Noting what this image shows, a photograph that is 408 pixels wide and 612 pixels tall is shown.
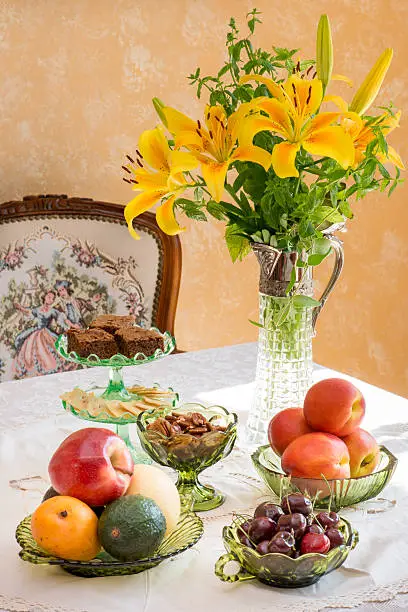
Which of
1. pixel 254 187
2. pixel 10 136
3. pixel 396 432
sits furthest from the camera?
pixel 10 136

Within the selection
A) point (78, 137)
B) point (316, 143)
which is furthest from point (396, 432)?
point (78, 137)

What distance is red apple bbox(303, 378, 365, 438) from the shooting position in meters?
1.26

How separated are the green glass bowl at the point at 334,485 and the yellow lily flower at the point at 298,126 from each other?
16.2 inches

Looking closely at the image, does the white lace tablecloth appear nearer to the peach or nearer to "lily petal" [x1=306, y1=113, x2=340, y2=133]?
the peach

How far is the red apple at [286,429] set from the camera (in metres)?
1.28

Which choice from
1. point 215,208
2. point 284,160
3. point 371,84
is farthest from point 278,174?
point 371,84

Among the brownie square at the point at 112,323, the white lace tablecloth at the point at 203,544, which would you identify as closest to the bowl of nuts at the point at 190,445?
the white lace tablecloth at the point at 203,544

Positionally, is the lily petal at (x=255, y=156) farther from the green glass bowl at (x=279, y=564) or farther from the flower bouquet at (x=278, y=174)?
the green glass bowl at (x=279, y=564)

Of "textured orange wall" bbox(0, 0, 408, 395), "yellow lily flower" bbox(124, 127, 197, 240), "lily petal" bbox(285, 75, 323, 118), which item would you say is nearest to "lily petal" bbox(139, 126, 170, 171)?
"yellow lily flower" bbox(124, 127, 197, 240)

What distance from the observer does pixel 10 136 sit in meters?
2.43

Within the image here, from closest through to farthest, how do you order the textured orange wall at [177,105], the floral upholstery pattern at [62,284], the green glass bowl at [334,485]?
1. the green glass bowl at [334,485]
2. the floral upholstery pattern at [62,284]
3. the textured orange wall at [177,105]

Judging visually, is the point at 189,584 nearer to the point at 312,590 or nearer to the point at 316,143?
the point at 312,590

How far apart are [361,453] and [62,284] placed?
4.22 feet

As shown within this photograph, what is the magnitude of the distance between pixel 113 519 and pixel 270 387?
492 millimetres
